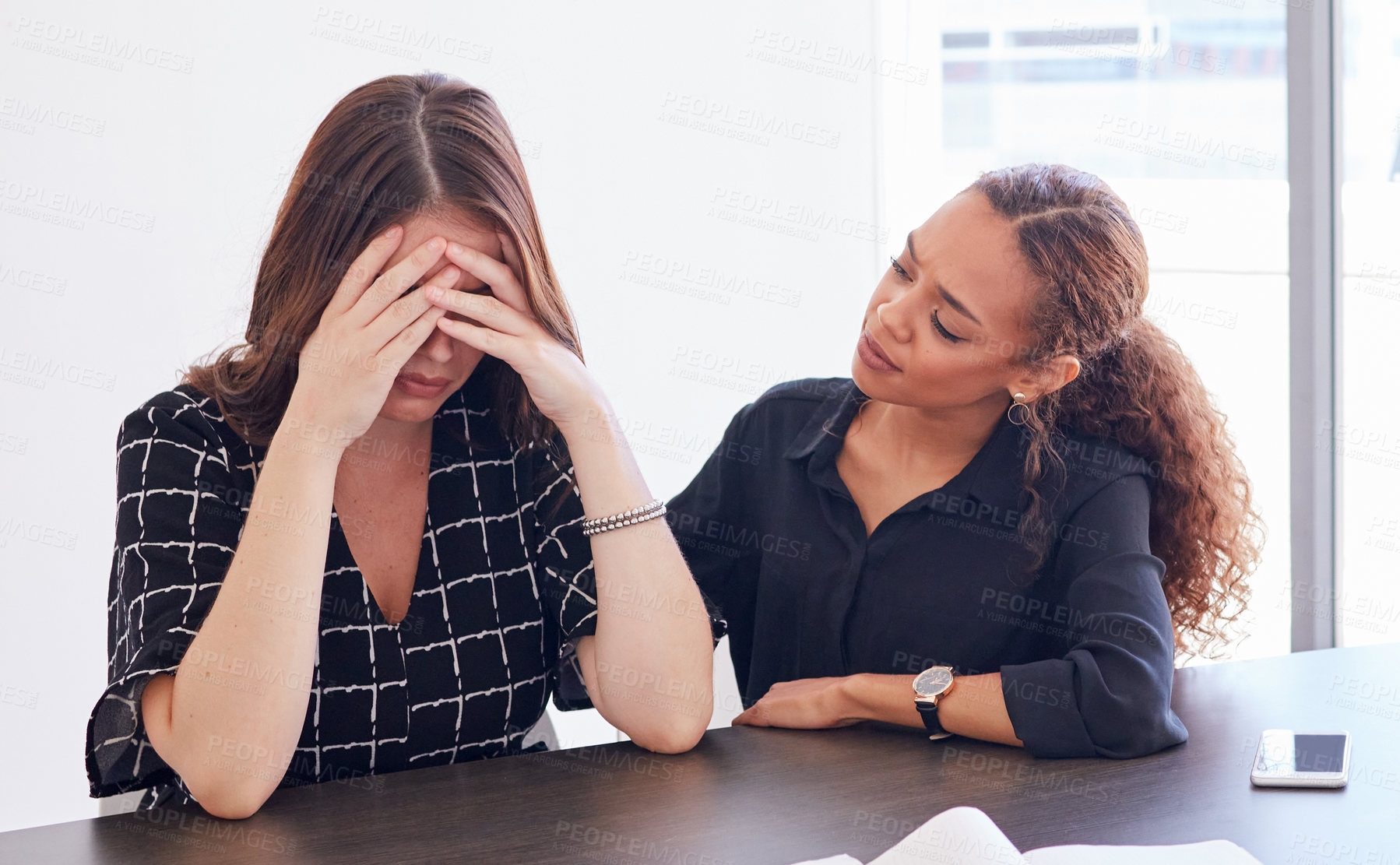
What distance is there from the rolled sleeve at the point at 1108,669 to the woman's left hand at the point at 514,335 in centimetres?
57

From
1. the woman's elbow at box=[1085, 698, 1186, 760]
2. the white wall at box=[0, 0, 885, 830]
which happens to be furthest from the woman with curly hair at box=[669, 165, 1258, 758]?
the white wall at box=[0, 0, 885, 830]

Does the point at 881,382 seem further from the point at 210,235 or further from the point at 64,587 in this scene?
the point at 64,587

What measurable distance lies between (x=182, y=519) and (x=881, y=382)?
32.8 inches

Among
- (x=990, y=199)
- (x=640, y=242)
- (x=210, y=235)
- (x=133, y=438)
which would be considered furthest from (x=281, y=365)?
(x=640, y=242)

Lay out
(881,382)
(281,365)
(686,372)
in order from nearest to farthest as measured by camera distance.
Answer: (281,365) → (881,382) → (686,372)

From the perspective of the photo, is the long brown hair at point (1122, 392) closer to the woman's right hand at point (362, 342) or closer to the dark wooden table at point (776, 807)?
the dark wooden table at point (776, 807)

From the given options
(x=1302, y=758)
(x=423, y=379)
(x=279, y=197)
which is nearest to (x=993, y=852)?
(x=1302, y=758)

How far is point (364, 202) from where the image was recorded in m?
1.23

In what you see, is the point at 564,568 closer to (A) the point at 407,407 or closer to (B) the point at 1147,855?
(A) the point at 407,407

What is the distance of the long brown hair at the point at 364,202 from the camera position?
1227 millimetres

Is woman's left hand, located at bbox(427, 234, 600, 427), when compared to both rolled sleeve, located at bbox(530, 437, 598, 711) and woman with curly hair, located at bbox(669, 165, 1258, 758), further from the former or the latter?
woman with curly hair, located at bbox(669, 165, 1258, 758)

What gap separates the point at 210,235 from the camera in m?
2.62

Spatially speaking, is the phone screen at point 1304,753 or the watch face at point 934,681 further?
the watch face at point 934,681

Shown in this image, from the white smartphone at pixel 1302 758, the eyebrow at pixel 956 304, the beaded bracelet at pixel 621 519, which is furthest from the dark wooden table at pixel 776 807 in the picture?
the eyebrow at pixel 956 304
